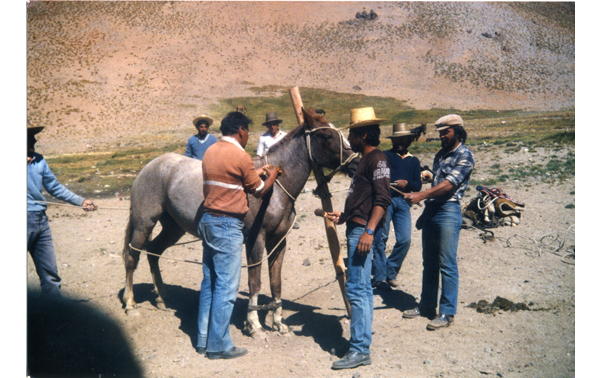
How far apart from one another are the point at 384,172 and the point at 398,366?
1.94m

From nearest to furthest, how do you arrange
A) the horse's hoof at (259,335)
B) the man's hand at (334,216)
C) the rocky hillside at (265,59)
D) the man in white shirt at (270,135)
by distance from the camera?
1. the man's hand at (334,216)
2. the horse's hoof at (259,335)
3. the man in white shirt at (270,135)
4. the rocky hillside at (265,59)

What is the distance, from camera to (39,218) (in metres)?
4.73

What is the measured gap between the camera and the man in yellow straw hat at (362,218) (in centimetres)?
388

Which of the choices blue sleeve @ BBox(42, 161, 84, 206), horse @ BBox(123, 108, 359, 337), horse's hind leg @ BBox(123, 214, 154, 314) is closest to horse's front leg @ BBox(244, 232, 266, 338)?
horse @ BBox(123, 108, 359, 337)

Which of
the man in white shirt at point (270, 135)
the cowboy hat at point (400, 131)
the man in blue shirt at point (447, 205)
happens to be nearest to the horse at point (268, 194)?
the man in blue shirt at point (447, 205)

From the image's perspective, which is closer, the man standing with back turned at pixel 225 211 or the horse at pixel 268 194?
the man standing with back turned at pixel 225 211

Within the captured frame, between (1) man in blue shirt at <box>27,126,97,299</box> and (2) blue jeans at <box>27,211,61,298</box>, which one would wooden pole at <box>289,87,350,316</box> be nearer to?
(1) man in blue shirt at <box>27,126,97,299</box>

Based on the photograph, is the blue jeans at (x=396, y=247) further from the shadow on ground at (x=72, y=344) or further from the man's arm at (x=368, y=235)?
the shadow on ground at (x=72, y=344)

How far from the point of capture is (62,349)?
4.65m

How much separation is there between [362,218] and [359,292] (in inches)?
28.0

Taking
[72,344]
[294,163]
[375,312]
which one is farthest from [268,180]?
[72,344]

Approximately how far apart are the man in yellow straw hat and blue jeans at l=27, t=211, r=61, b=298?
344 cm

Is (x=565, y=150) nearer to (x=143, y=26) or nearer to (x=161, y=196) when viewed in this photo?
(x=161, y=196)

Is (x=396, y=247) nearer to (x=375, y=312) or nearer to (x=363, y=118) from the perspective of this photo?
(x=375, y=312)
